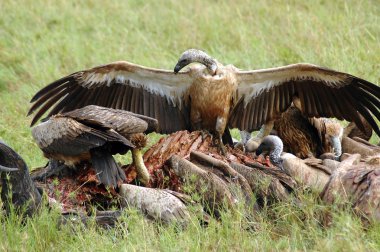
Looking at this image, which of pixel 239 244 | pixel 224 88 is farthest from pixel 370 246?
pixel 224 88

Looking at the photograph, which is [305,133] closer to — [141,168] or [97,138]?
[141,168]

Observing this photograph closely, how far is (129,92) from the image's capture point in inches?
311

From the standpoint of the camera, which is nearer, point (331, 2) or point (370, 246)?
point (370, 246)

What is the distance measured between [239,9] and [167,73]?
13.2ft

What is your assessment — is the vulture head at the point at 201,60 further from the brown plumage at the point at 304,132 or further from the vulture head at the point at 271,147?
the brown plumage at the point at 304,132

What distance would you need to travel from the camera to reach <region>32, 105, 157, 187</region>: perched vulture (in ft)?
19.0

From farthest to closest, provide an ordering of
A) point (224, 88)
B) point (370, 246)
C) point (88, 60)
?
point (88, 60) → point (224, 88) → point (370, 246)

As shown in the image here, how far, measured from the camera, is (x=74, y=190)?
235 inches

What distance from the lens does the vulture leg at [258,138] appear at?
7552mm

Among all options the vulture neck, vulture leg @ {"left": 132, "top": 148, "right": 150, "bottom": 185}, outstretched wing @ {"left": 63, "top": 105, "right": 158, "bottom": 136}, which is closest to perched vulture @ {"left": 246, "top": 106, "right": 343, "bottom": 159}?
the vulture neck

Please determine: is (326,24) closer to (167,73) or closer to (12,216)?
(167,73)

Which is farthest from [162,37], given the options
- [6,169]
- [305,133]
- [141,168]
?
[6,169]

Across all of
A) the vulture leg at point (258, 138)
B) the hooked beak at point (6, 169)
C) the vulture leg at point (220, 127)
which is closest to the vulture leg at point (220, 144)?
the vulture leg at point (220, 127)

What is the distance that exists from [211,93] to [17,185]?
2373 mm
